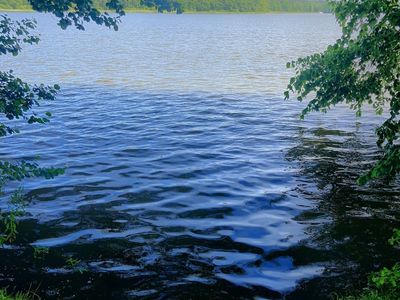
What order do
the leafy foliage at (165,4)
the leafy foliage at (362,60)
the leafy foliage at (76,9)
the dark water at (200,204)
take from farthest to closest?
the dark water at (200,204) → the leafy foliage at (362,60) → the leafy foliage at (165,4) → the leafy foliage at (76,9)

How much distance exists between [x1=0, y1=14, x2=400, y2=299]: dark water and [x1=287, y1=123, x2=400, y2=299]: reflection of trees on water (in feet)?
0.16

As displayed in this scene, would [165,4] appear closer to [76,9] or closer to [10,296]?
[76,9]

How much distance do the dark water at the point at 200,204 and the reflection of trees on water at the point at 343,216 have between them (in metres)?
0.05

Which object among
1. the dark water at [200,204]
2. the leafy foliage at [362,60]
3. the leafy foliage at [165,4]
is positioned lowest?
the dark water at [200,204]

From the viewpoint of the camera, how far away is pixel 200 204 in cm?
1552

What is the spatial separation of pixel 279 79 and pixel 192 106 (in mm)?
16050

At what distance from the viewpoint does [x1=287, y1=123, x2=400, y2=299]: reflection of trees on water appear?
11039 mm

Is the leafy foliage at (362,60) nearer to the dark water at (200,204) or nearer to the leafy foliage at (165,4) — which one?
the dark water at (200,204)

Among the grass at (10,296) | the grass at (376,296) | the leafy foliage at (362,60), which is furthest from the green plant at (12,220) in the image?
the leafy foliage at (362,60)

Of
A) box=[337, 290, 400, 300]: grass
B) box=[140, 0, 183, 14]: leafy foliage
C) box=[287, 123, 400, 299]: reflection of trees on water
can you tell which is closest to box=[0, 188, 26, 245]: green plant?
box=[140, 0, 183, 14]: leafy foliage

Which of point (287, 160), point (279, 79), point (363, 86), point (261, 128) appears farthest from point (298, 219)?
point (279, 79)

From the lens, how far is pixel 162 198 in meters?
16.0

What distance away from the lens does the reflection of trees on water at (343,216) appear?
1104 centimetres

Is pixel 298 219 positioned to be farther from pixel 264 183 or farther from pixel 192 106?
pixel 192 106
